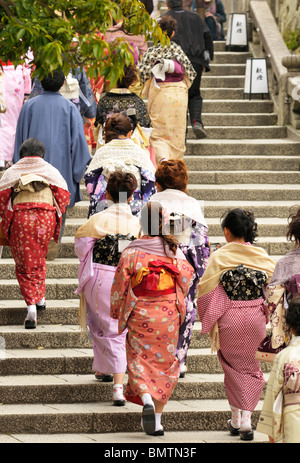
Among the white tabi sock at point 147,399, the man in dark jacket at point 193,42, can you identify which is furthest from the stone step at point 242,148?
the white tabi sock at point 147,399

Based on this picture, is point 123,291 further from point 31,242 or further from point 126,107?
point 126,107

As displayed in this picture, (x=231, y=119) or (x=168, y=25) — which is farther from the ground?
(x=168, y=25)

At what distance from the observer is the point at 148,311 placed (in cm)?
743

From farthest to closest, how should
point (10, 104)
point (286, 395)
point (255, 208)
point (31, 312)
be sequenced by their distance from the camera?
point (10, 104) < point (255, 208) < point (31, 312) < point (286, 395)

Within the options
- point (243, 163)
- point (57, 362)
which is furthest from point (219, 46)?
point (57, 362)

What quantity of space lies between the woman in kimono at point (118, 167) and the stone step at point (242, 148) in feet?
11.2

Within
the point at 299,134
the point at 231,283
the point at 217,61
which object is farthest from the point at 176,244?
the point at 217,61

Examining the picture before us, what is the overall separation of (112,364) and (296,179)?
192 inches

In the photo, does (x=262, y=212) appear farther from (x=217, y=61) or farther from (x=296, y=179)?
(x=217, y=61)

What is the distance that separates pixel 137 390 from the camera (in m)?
7.38

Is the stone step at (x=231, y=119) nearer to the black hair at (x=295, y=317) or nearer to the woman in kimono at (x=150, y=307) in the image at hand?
the woman in kimono at (x=150, y=307)

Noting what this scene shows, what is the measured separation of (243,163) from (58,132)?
2.85m

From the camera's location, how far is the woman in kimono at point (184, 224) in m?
8.09

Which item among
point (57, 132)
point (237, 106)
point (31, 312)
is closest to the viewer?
point (31, 312)
